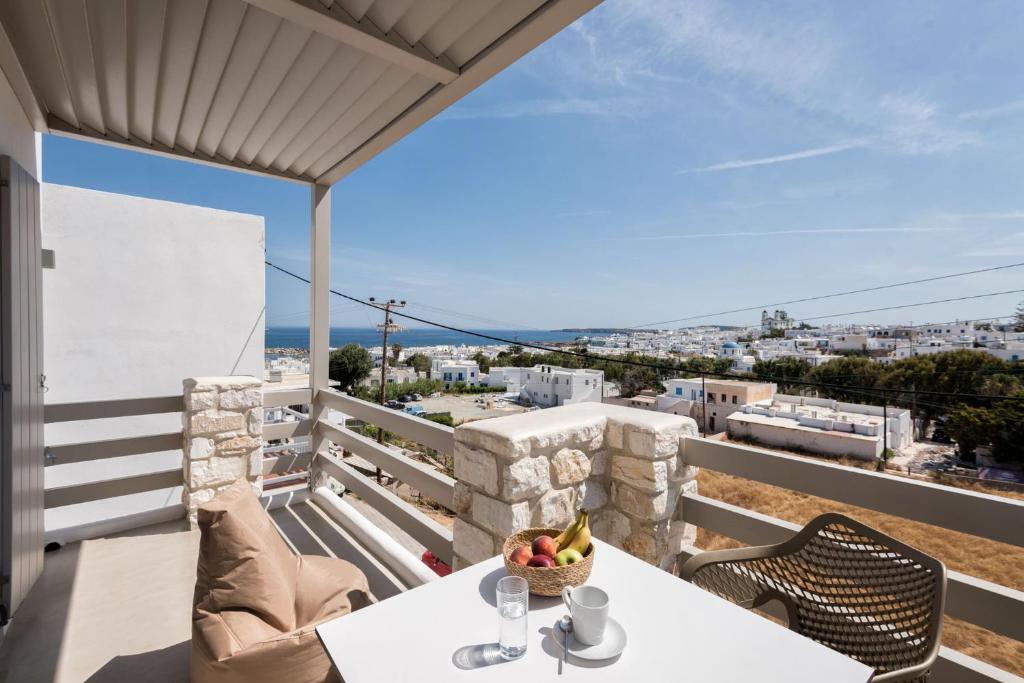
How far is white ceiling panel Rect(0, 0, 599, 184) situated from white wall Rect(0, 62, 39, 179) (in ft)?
0.25

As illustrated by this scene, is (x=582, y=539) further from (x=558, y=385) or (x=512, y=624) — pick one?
(x=558, y=385)

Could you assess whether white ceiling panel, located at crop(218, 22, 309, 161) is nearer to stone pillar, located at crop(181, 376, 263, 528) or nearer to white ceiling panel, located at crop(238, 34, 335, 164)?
white ceiling panel, located at crop(238, 34, 335, 164)

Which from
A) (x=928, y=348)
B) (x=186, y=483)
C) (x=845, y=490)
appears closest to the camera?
(x=845, y=490)

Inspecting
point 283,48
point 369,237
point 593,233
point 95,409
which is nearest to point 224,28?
point 283,48

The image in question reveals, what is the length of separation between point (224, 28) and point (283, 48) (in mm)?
210

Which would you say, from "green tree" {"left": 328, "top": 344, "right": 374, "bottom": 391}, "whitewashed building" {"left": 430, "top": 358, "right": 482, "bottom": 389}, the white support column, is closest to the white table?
the white support column

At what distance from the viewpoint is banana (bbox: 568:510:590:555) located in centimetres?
115

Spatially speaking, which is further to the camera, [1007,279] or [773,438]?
[1007,279]

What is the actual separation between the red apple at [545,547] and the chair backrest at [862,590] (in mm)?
748

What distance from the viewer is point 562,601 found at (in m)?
1.06

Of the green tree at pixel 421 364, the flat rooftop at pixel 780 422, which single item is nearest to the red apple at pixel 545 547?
the flat rooftop at pixel 780 422

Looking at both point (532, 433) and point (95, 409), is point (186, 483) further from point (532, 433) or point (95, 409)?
point (532, 433)

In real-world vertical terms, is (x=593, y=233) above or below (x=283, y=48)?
above

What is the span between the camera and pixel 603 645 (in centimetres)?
90
